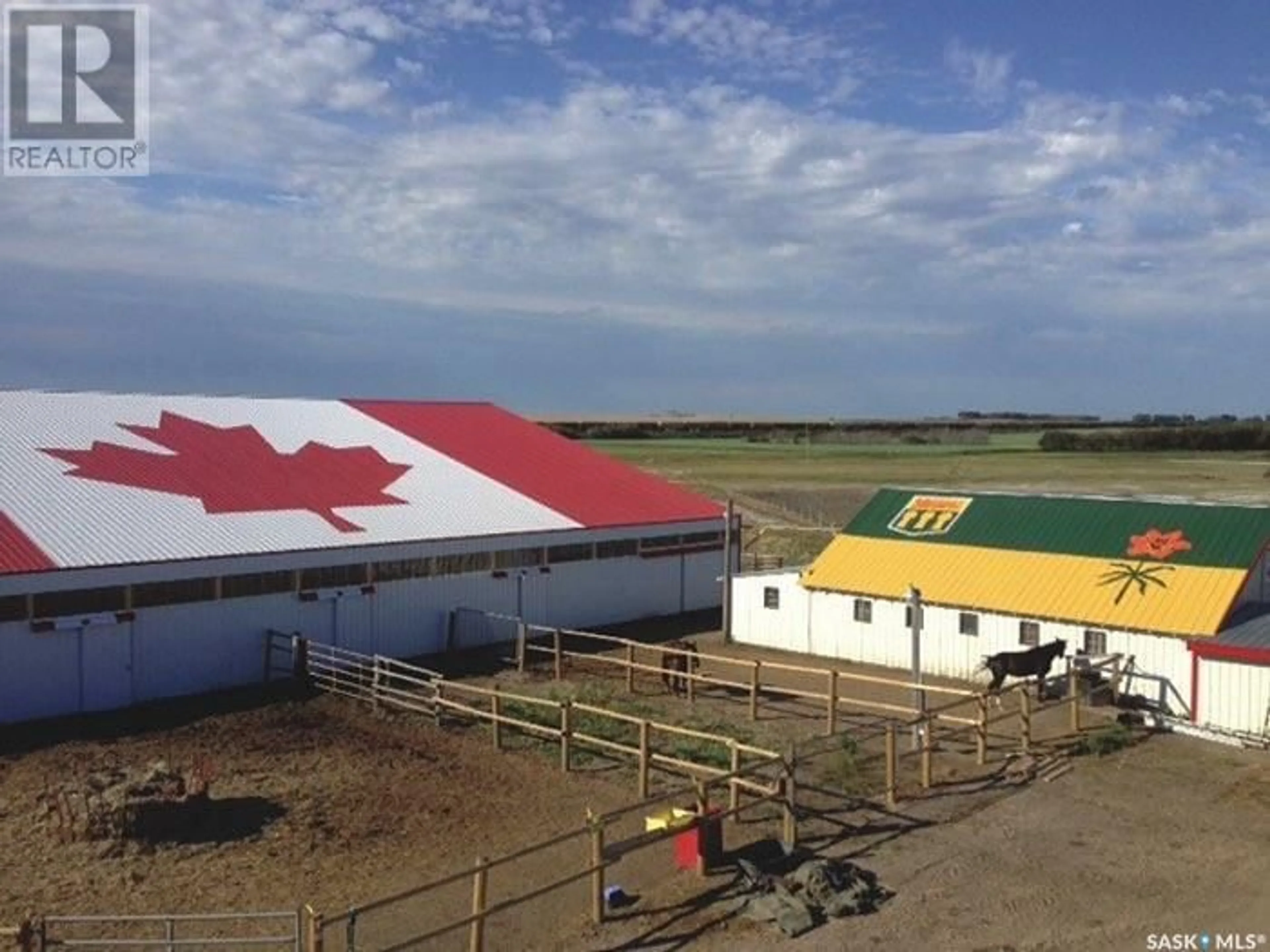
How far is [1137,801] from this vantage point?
1948 centimetres

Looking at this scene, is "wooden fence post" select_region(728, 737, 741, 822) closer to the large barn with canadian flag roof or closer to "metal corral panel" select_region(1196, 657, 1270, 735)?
"metal corral panel" select_region(1196, 657, 1270, 735)

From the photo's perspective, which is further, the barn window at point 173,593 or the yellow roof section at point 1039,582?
the barn window at point 173,593

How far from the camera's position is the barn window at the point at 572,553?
34812 millimetres

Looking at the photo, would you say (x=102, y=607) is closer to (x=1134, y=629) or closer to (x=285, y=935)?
(x=285, y=935)

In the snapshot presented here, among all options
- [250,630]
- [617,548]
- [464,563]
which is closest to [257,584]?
[250,630]

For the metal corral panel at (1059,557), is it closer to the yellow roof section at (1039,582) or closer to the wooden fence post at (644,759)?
the yellow roof section at (1039,582)

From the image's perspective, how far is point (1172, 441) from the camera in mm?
149750

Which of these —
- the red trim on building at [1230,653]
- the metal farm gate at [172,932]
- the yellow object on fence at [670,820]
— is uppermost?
the red trim on building at [1230,653]

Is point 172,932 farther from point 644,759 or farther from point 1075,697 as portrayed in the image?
point 1075,697

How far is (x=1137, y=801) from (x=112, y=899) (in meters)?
14.6

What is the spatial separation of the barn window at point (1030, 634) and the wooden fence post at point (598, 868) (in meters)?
15.7

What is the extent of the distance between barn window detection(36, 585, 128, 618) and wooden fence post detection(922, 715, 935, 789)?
16.0m

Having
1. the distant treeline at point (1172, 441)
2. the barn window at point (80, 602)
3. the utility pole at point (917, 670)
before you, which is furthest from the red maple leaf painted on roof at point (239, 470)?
the distant treeline at point (1172, 441)

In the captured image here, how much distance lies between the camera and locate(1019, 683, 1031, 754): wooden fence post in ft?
71.6
